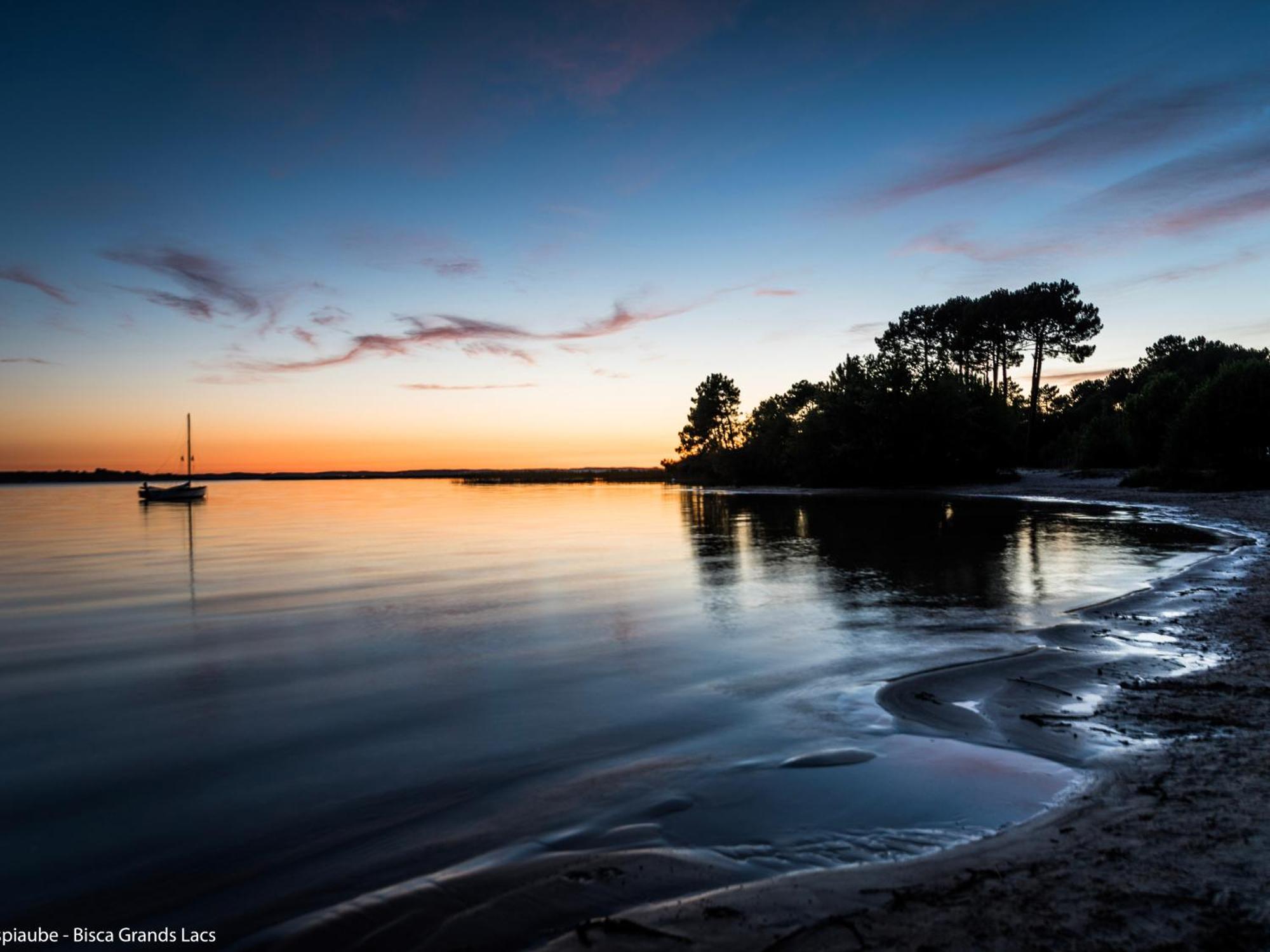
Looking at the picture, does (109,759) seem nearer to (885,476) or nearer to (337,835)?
(337,835)

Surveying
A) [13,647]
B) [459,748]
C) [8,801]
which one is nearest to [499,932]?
[459,748]

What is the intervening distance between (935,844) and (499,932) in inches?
103

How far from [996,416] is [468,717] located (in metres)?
63.1

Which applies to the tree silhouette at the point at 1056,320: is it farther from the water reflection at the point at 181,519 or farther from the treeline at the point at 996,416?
the water reflection at the point at 181,519

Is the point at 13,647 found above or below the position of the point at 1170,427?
below

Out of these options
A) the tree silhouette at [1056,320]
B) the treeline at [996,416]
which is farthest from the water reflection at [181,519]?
the tree silhouette at [1056,320]

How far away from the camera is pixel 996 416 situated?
200 ft

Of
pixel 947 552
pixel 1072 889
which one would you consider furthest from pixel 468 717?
pixel 947 552

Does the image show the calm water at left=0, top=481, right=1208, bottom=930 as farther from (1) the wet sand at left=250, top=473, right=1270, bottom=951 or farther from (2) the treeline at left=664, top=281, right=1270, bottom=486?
(2) the treeline at left=664, top=281, right=1270, bottom=486

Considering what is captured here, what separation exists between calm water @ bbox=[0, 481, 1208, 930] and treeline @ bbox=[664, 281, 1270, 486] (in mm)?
29156

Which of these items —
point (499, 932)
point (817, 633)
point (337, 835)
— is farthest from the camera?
point (817, 633)

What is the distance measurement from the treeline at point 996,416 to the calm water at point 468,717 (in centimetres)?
2916

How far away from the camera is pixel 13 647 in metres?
11.4

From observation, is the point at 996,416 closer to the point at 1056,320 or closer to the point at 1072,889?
the point at 1056,320
